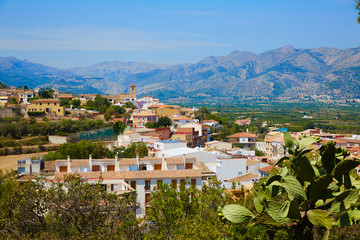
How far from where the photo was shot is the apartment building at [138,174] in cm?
2109

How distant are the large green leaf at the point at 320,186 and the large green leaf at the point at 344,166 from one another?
0.12m

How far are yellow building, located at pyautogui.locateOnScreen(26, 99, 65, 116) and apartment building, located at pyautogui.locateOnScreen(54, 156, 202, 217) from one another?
45672mm

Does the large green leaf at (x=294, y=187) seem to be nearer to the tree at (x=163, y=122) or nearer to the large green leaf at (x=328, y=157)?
the large green leaf at (x=328, y=157)

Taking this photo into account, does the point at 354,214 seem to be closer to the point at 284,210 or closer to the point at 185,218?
the point at 284,210

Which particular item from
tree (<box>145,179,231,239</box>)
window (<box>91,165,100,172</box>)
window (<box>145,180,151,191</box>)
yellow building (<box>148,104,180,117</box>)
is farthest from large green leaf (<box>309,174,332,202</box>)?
yellow building (<box>148,104,180,117</box>)

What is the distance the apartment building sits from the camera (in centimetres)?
2109

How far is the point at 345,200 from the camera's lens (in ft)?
18.1

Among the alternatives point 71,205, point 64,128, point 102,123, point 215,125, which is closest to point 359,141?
point 215,125

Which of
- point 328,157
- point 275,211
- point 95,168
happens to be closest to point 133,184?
point 95,168

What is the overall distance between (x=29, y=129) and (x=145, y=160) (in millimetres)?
36417

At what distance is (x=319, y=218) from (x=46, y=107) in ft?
226

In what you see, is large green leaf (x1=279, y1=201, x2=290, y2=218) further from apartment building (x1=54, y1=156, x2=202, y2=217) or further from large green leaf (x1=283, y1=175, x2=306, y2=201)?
apartment building (x1=54, y1=156, x2=202, y2=217)

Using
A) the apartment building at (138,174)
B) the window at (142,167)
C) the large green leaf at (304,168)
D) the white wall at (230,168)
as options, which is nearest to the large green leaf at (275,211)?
the large green leaf at (304,168)

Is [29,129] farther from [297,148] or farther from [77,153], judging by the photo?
[297,148]
